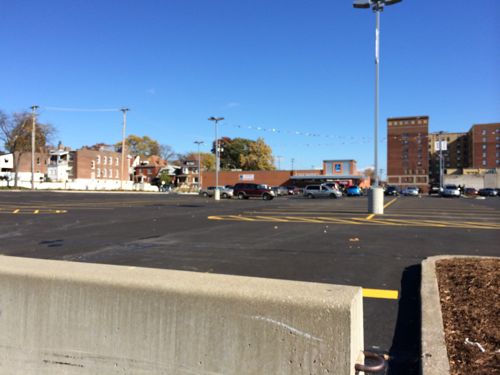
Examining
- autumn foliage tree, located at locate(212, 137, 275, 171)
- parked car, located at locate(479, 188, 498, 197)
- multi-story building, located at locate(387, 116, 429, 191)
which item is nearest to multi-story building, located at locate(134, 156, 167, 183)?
autumn foliage tree, located at locate(212, 137, 275, 171)

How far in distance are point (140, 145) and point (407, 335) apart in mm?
139415

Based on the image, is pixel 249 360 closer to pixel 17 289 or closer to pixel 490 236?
pixel 17 289

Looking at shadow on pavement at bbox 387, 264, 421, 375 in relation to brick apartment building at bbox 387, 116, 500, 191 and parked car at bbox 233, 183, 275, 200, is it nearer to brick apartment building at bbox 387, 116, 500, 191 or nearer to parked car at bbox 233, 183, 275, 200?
parked car at bbox 233, 183, 275, 200

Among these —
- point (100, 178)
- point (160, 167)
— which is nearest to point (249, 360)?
point (100, 178)

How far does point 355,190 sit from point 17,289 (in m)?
57.2

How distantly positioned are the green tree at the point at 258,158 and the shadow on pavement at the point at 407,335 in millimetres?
106047

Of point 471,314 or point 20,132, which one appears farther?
point 20,132

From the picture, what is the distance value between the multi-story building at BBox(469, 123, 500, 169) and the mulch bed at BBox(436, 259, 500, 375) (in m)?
157

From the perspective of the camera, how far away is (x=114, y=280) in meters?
2.88

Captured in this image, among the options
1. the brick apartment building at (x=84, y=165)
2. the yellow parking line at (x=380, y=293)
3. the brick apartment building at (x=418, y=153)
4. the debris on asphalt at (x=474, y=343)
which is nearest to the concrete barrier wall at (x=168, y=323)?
the debris on asphalt at (x=474, y=343)

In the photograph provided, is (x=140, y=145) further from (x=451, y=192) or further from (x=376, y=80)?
(x=376, y=80)

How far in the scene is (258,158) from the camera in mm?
111750

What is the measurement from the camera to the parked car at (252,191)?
43.9 m

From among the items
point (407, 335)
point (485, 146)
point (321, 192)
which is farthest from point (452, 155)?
point (407, 335)
